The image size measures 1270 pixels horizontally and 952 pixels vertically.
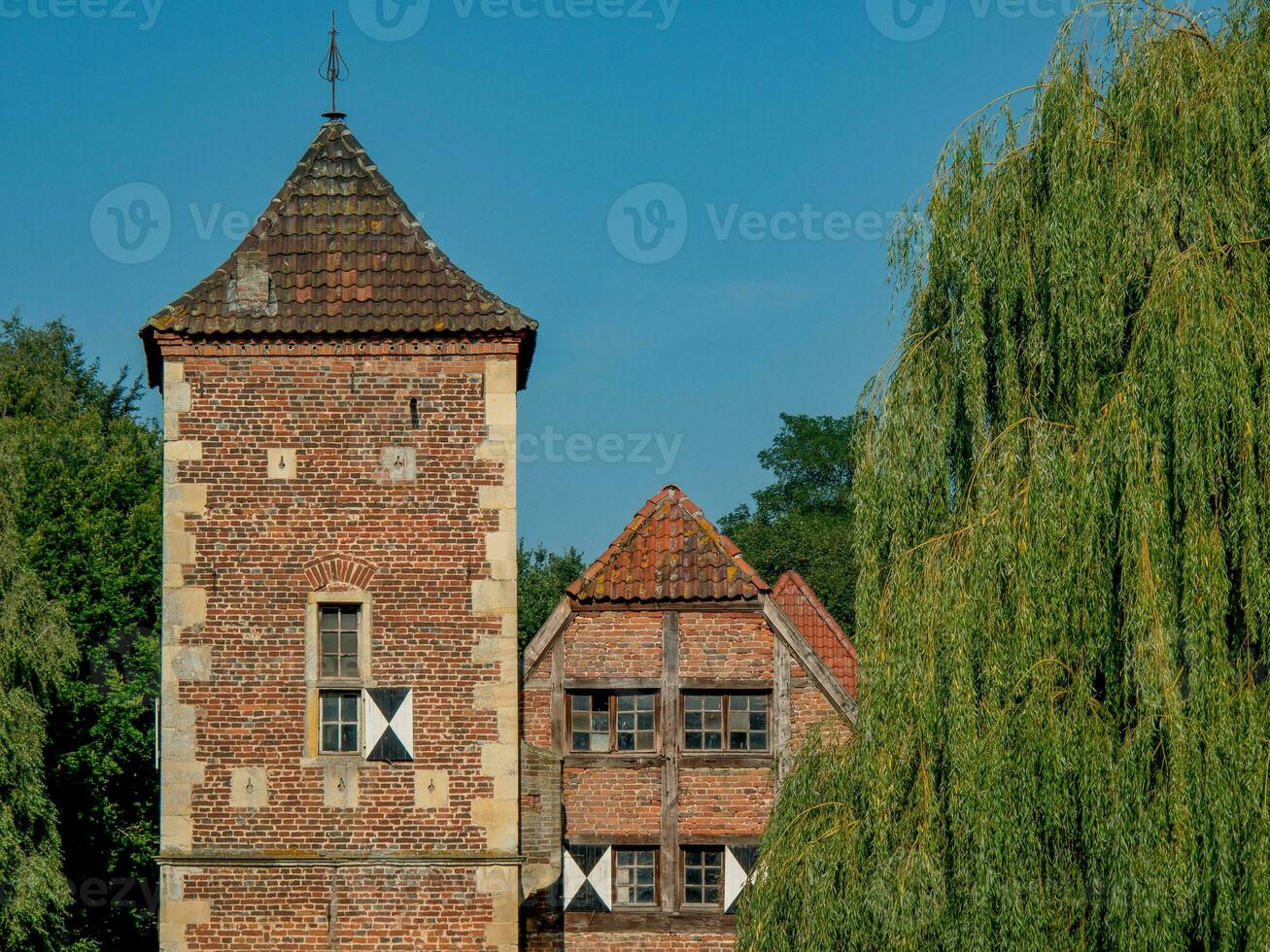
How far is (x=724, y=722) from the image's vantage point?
65.7ft

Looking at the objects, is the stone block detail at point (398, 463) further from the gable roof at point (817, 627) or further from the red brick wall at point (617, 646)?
the gable roof at point (817, 627)

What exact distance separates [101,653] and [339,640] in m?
14.7

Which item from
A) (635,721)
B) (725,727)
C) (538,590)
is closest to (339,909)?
(635,721)

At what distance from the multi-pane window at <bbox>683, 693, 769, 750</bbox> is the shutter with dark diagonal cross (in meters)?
5.79

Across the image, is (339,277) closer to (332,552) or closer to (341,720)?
(332,552)

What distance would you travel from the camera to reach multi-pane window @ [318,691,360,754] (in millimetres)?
14789

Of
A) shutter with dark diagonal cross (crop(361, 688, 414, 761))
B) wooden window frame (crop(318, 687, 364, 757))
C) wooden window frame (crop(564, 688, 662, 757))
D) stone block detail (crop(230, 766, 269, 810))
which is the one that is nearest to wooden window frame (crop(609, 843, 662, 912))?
wooden window frame (crop(564, 688, 662, 757))

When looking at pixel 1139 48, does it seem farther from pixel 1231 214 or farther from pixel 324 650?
pixel 324 650

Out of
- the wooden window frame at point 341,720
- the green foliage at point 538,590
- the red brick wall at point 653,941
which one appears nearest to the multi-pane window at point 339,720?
the wooden window frame at point 341,720

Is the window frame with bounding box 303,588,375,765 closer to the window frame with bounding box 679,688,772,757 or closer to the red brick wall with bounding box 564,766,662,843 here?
the red brick wall with bounding box 564,766,662,843

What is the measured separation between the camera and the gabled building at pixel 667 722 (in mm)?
19688

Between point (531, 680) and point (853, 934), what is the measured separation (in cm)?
855

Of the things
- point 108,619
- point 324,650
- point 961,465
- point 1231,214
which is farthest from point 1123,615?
point 108,619

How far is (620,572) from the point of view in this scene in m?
20.1
